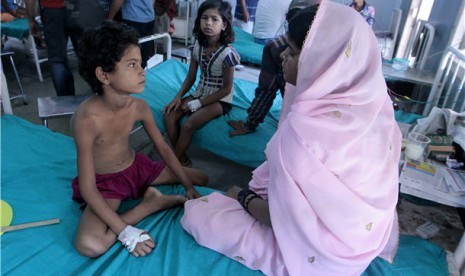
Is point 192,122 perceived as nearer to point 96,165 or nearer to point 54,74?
point 96,165

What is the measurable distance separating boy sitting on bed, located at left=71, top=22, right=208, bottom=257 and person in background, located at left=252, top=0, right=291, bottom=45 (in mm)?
3114

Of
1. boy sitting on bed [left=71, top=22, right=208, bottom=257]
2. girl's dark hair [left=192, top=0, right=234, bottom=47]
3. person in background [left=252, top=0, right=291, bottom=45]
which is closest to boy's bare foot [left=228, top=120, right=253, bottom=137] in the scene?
girl's dark hair [left=192, top=0, right=234, bottom=47]

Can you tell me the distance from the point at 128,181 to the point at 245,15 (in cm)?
438

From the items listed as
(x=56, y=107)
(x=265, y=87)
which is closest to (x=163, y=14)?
(x=56, y=107)

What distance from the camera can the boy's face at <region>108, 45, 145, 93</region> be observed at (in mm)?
1485

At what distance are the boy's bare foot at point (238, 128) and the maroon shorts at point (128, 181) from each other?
2.30 feet

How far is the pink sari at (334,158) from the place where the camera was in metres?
1.01

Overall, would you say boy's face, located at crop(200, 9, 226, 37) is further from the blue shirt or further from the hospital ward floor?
the blue shirt

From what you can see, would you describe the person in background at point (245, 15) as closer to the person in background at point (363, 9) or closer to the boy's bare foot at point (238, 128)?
the person in background at point (363, 9)

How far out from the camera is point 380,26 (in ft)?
19.7

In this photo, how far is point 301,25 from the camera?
1.10 metres

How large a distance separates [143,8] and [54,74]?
1.12 m

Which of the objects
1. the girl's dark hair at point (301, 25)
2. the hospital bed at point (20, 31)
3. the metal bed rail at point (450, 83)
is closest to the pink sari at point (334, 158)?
the girl's dark hair at point (301, 25)

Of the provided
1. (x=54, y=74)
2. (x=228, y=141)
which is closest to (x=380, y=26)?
(x=228, y=141)
